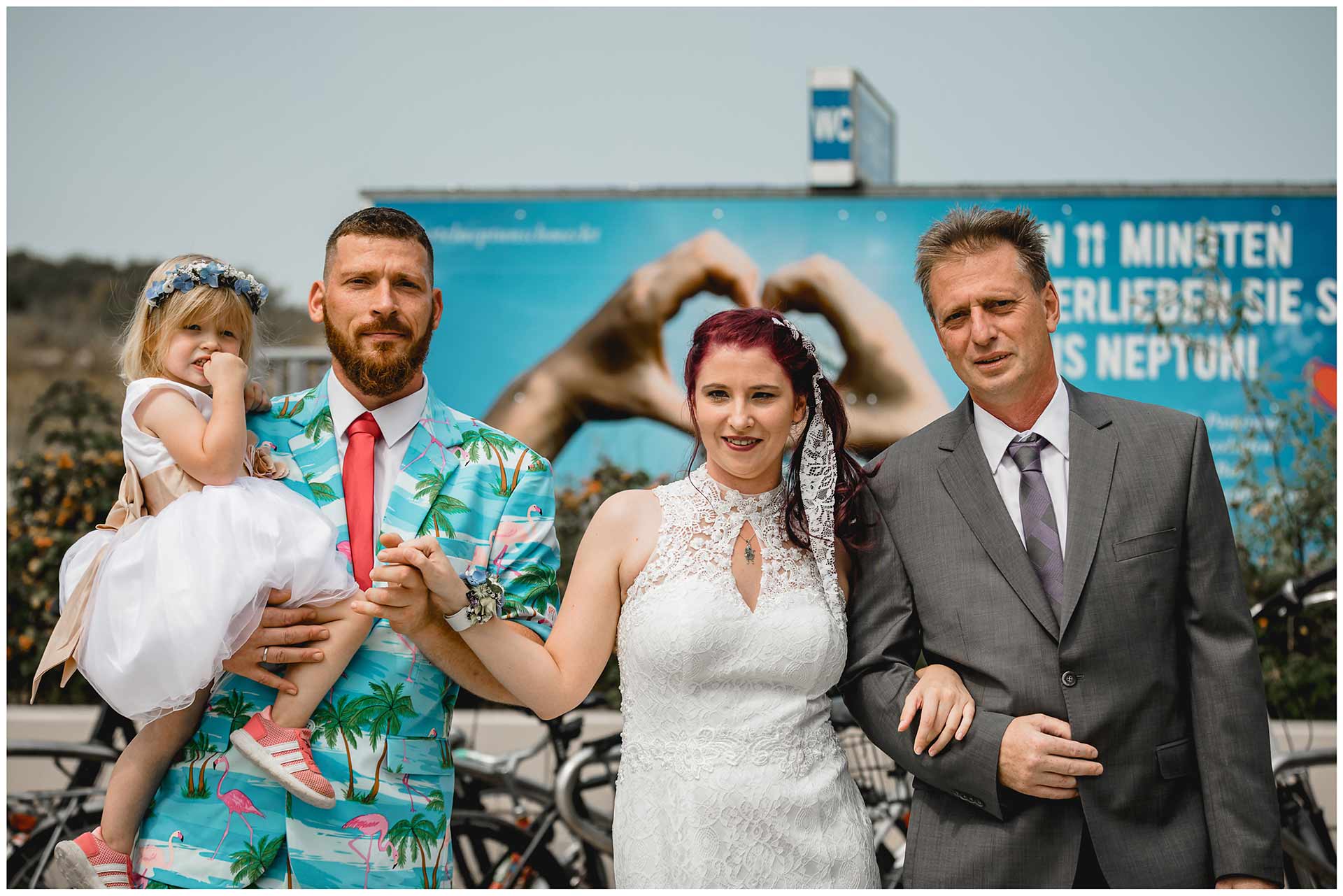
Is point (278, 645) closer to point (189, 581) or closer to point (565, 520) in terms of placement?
point (189, 581)

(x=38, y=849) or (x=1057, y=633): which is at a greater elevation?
(x=1057, y=633)

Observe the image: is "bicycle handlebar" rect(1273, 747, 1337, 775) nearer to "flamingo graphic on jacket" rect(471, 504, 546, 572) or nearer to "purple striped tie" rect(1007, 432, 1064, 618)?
"purple striped tie" rect(1007, 432, 1064, 618)

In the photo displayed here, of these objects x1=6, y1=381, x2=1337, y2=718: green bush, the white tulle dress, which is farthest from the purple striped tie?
x1=6, y1=381, x2=1337, y2=718: green bush

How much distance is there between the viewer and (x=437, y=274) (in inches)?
257

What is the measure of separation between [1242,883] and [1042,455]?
0.88 metres

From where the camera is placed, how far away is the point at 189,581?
6.92ft

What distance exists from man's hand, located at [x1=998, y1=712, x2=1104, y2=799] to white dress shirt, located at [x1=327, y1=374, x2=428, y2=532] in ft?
4.39

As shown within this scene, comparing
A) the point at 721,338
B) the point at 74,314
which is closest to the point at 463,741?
the point at 721,338

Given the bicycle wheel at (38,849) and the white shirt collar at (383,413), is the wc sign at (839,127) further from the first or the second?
the bicycle wheel at (38,849)

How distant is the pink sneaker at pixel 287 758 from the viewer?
6.86 feet

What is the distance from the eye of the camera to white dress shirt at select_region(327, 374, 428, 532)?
2.35 metres

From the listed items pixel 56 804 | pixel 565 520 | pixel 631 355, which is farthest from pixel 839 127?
pixel 56 804

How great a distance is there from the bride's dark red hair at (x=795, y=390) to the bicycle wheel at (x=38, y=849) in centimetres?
281

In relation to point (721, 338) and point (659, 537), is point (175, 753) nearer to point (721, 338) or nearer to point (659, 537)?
point (659, 537)
